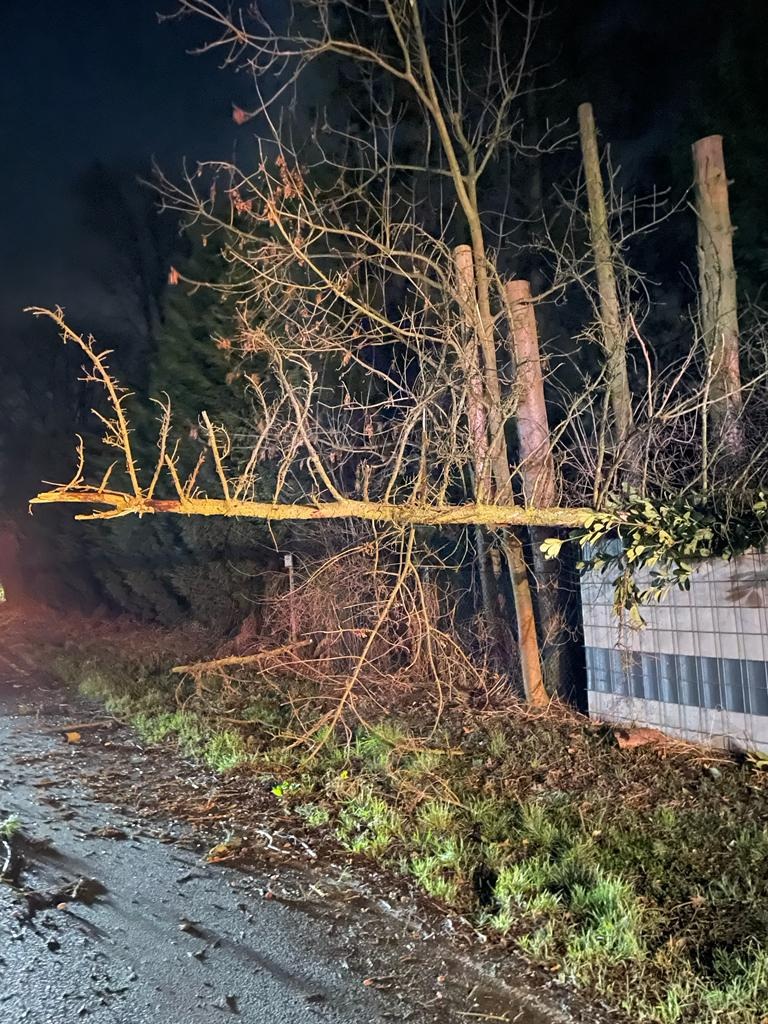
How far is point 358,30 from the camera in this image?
9031mm

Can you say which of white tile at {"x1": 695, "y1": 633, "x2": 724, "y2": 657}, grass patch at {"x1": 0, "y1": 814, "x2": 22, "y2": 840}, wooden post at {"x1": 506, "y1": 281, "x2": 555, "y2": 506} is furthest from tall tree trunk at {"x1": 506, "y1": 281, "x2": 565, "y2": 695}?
grass patch at {"x1": 0, "y1": 814, "x2": 22, "y2": 840}

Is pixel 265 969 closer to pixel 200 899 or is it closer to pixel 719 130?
pixel 200 899

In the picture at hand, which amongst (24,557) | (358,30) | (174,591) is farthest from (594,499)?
(24,557)

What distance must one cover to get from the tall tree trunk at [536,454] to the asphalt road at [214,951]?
3.97m

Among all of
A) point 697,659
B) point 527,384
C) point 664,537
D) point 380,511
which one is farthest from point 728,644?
point 527,384

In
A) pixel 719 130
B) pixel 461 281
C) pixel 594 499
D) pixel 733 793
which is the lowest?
pixel 733 793

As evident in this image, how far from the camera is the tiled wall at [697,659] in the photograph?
5699mm

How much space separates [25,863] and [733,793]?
4.77m

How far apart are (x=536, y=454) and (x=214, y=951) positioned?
16.5 ft

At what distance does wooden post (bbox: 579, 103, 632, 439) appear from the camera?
716 centimetres

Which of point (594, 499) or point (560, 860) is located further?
point (594, 499)

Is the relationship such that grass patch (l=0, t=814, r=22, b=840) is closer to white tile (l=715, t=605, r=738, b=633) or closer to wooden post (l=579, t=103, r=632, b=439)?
white tile (l=715, t=605, r=738, b=633)

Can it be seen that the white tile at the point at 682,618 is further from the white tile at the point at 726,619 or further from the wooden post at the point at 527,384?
the wooden post at the point at 527,384

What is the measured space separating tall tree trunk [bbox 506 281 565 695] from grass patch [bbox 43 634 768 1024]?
951 millimetres
